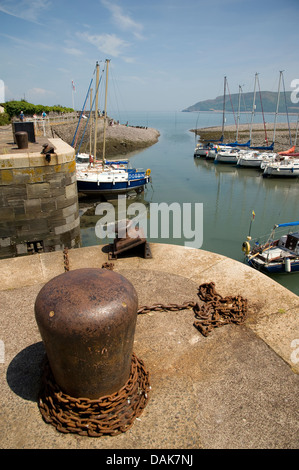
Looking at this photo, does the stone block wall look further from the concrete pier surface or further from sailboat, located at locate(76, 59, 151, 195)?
sailboat, located at locate(76, 59, 151, 195)

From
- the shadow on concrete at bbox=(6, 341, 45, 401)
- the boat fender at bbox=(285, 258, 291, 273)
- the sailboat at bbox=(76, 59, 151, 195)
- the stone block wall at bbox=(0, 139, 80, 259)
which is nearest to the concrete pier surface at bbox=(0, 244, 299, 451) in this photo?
the shadow on concrete at bbox=(6, 341, 45, 401)

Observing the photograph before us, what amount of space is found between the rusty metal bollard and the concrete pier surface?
0.59 meters

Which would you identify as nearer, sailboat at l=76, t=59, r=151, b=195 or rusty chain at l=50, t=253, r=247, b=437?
rusty chain at l=50, t=253, r=247, b=437

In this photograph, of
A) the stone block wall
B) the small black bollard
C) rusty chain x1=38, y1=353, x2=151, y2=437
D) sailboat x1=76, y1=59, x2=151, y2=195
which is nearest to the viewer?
rusty chain x1=38, y1=353, x2=151, y2=437

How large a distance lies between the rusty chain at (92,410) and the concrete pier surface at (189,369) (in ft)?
0.29

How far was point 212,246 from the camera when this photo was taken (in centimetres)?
1872

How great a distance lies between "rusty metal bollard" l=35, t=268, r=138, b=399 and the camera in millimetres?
3084

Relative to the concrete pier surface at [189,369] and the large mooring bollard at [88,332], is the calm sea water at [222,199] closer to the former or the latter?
the concrete pier surface at [189,369]

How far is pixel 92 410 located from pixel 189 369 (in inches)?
58.6

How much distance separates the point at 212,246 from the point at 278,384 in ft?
48.6

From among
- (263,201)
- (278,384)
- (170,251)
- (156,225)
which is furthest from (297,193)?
(278,384)

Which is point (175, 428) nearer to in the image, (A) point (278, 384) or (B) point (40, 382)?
(A) point (278, 384)

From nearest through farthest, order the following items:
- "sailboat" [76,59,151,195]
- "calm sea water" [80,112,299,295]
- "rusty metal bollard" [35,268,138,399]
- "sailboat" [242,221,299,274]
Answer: "rusty metal bollard" [35,268,138,399] → "sailboat" [242,221,299,274] → "calm sea water" [80,112,299,295] → "sailboat" [76,59,151,195]

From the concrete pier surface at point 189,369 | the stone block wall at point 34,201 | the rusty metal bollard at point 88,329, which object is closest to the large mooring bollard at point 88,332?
the rusty metal bollard at point 88,329
